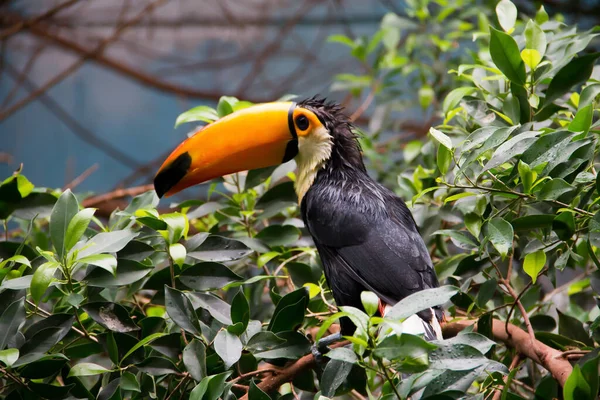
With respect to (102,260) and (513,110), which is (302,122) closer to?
(513,110)

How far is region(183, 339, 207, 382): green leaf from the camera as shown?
3.35 ft

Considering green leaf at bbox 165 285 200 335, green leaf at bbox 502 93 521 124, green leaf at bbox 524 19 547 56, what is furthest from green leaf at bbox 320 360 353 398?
green leaf at bbox 524 19 547 56

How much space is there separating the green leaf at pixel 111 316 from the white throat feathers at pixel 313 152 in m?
0.51

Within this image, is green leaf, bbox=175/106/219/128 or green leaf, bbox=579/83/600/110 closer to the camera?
green leaf, bbox=579/83/600/110

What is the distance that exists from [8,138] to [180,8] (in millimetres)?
1199

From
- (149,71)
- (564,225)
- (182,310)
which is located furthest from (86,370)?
(149,71)

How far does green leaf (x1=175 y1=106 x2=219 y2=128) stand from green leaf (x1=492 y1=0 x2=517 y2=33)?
634 millimetres

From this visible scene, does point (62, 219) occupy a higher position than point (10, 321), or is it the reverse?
point (62, 219)

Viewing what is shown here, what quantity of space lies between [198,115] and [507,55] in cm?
65

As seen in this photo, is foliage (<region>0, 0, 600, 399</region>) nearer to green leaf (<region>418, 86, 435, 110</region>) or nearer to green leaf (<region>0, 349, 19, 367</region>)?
green leaf (<region>0, 349, 19, 367</region>)

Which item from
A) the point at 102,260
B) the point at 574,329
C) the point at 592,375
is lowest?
the point at 574,329

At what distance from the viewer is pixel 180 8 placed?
3840mm

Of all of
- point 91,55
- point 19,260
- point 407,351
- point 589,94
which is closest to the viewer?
point 407,351

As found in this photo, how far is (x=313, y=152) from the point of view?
151 centimetres
